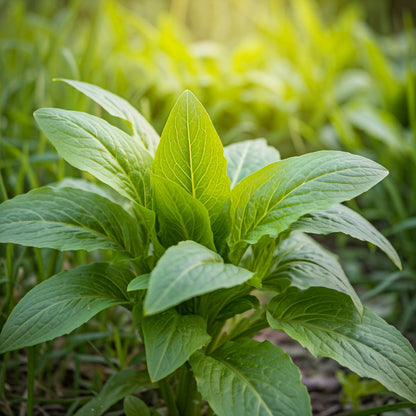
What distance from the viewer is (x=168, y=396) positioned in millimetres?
1020

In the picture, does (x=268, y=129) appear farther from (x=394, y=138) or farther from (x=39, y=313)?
(x=39, y=313)

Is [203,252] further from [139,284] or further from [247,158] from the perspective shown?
[247,158]

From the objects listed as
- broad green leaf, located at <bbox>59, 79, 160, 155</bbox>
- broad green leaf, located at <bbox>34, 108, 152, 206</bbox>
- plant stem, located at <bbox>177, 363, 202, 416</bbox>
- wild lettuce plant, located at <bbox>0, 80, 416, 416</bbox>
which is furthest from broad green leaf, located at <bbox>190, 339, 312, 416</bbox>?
broad green leaf, located at <bbox>59, 79, 160, 155</bbox>

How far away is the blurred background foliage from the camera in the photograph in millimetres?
1688

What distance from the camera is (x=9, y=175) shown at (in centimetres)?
165

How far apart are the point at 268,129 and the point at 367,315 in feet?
6.32

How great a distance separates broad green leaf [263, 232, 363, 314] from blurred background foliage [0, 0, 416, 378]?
593 millimetres

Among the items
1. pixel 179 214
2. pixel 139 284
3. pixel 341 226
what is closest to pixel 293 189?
pixel 341 226

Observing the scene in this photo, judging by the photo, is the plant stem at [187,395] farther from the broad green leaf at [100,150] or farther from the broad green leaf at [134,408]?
the broad green leaf at [100,150]

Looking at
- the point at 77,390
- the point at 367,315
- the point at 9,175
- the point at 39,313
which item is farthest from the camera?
the point at 9,175

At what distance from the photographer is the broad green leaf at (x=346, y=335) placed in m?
0.85

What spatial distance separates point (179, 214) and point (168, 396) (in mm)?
426

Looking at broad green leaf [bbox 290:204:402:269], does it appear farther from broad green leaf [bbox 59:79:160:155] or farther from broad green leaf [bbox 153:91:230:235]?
broad green leaf [bbox 59:79:160:155]

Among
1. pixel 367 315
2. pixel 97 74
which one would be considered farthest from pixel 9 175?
pixel 367 315
